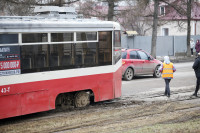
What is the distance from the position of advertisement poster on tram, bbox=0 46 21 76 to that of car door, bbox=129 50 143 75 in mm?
9934

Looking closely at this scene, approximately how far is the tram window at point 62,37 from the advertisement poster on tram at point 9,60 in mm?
1265

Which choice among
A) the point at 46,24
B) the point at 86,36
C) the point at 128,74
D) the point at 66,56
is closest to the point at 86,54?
the point at 86,36

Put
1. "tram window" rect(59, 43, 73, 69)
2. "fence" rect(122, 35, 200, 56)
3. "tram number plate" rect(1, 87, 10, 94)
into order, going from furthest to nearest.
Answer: "fence" rect(122, 35, 200, 56) → "tram window" rect(59, 43, 73, 69) → "tram number plate" rect(1, 87, 10, 94)

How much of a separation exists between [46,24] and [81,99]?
8.99 feet

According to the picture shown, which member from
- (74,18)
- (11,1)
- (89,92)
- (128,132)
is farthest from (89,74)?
(11,1)

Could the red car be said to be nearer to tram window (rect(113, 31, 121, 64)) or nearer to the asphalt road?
the asphalt road

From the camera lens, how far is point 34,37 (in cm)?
1023

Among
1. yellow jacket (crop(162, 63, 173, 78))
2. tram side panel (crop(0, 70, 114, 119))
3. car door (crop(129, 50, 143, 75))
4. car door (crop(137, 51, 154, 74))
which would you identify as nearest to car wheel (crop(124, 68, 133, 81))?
car door (crop(129, 50, 143, 75))

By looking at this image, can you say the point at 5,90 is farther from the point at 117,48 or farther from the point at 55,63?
the point at 117,48

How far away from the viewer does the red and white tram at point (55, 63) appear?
31.7ft

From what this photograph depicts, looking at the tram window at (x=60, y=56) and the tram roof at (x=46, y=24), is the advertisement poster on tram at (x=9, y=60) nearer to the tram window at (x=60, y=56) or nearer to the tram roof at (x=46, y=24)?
the tram roof at (x=46, y=24)

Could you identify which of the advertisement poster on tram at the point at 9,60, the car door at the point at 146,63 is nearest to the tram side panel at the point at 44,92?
the advertisement poster on tram at the point at 9,60

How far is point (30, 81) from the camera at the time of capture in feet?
33.0

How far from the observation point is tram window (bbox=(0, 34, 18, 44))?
947 cm
